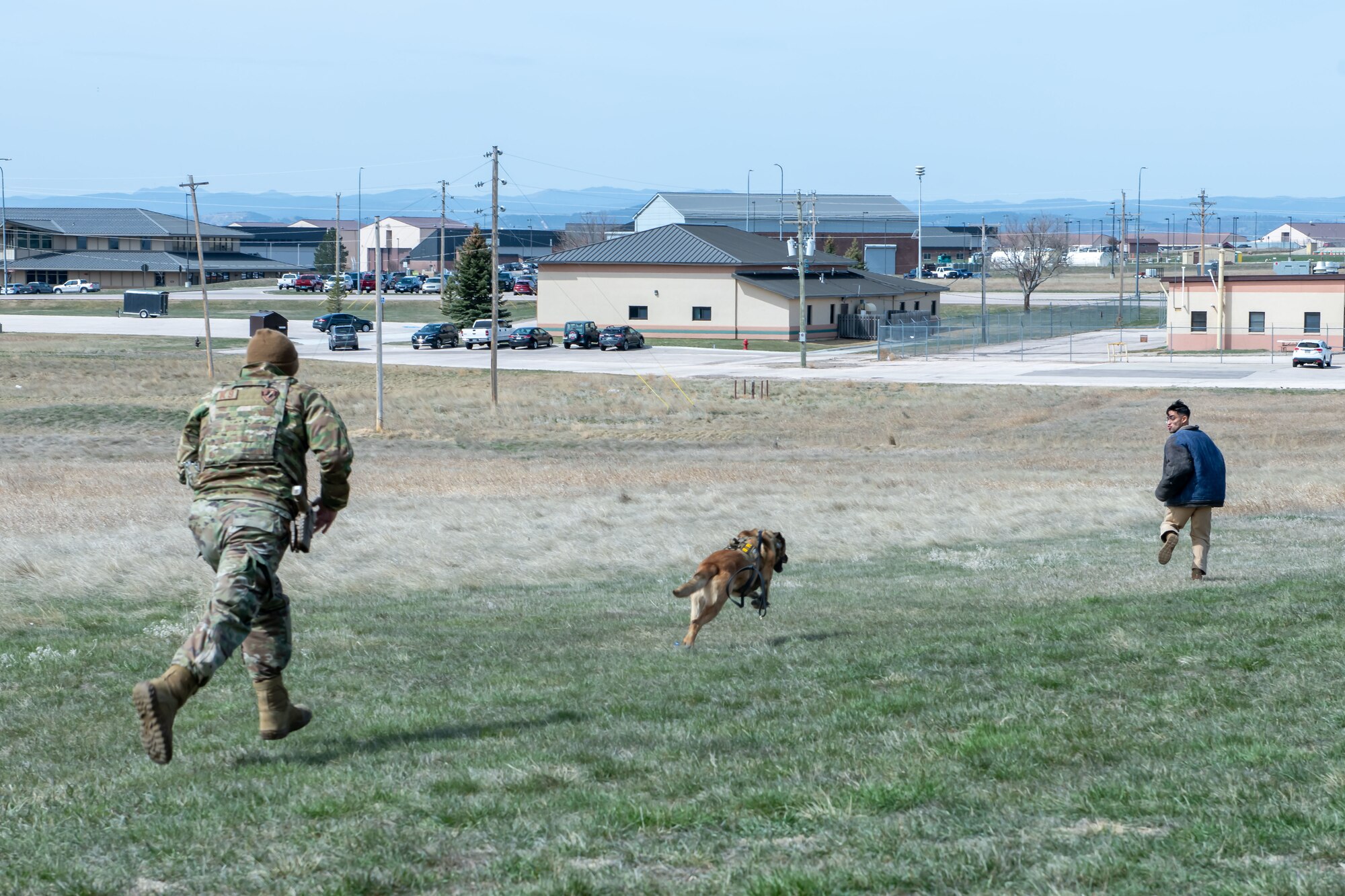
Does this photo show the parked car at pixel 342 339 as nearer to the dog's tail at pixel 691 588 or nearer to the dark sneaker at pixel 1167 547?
the dark sneaker at pixel 1167 547

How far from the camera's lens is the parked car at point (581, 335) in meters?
82.1

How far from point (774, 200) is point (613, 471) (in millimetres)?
154578

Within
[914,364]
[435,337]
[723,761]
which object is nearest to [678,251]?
[435,337]

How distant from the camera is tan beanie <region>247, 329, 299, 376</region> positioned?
7.08m

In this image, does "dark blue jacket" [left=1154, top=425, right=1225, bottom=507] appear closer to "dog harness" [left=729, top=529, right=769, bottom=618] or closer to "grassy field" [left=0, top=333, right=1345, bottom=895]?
"grassy field" [left=0, top=333, right=1345, bottom=895]

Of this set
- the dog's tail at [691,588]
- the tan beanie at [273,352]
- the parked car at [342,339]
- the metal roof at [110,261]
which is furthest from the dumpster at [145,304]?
the tan beanie at [273,352]

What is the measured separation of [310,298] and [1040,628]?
117 m

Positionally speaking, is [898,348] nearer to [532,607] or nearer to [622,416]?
[622,416]

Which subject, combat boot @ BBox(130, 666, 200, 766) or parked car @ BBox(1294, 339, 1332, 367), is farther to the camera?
parked car @ BBox(1294, 339, 1332, 367)

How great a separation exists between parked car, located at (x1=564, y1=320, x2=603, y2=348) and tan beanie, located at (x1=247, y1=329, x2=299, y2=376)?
2945 inches

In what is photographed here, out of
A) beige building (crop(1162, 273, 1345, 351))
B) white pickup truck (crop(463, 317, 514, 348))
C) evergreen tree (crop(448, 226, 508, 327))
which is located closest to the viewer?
beige building (crop(1162, 273, 1345, 351))

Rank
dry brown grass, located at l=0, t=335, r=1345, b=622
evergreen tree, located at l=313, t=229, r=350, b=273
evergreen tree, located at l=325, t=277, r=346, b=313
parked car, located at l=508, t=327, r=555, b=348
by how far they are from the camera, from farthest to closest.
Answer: evergreen tree, located at l=313, t=229, r=350, b=273 < evergreen tree, located at l=325, t=277, r=346, b=313 < parked car, located at l=508, t=327, r=555, b=348 < dry brown grass, located at l=0, t=335, r=1345, b=622

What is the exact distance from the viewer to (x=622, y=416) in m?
50.5

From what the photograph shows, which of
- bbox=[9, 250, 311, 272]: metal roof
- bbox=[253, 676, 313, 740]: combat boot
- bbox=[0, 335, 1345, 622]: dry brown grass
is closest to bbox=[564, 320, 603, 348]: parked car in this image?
bbox=[0, 335, 1345, 622]: dry brown grass
